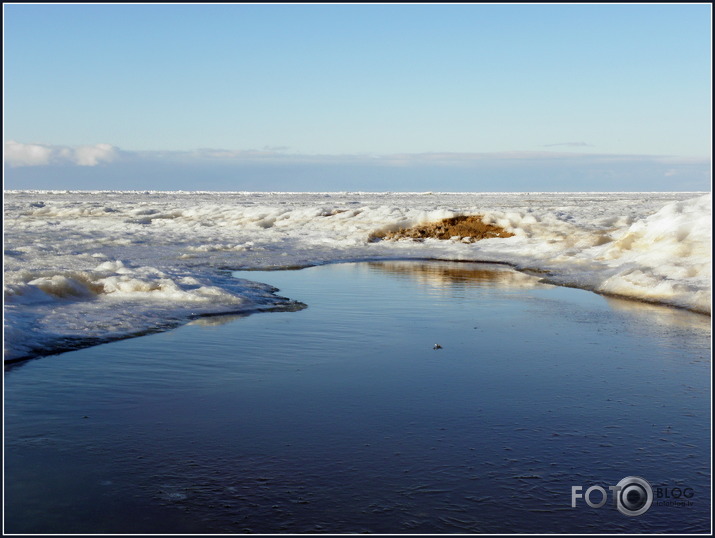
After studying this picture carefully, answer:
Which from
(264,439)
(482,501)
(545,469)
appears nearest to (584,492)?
(545,469)

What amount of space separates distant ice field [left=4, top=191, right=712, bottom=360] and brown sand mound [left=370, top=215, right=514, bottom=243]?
0.40 meters

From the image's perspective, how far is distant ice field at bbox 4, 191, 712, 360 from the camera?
10.4 metres

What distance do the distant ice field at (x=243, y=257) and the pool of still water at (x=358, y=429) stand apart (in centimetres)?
127

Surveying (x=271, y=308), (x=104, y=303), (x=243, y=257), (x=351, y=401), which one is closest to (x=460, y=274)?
(x=243, y=257)

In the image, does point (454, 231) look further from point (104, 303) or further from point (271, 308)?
point (104, 303)

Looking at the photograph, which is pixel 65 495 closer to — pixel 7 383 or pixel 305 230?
pixel 7 383

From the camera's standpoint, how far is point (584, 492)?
4723 millimetres

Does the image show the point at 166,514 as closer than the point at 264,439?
Yes

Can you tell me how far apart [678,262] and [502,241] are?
33.1 feet

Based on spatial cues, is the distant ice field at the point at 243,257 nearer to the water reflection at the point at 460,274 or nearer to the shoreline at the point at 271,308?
the shoreline at the point at 271,308

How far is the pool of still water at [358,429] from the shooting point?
4.40m

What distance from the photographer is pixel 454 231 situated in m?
27.2

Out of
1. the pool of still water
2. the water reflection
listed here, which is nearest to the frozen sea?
the pool of still water

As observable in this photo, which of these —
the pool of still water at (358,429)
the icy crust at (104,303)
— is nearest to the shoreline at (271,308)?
the icy crust at (104,303)
